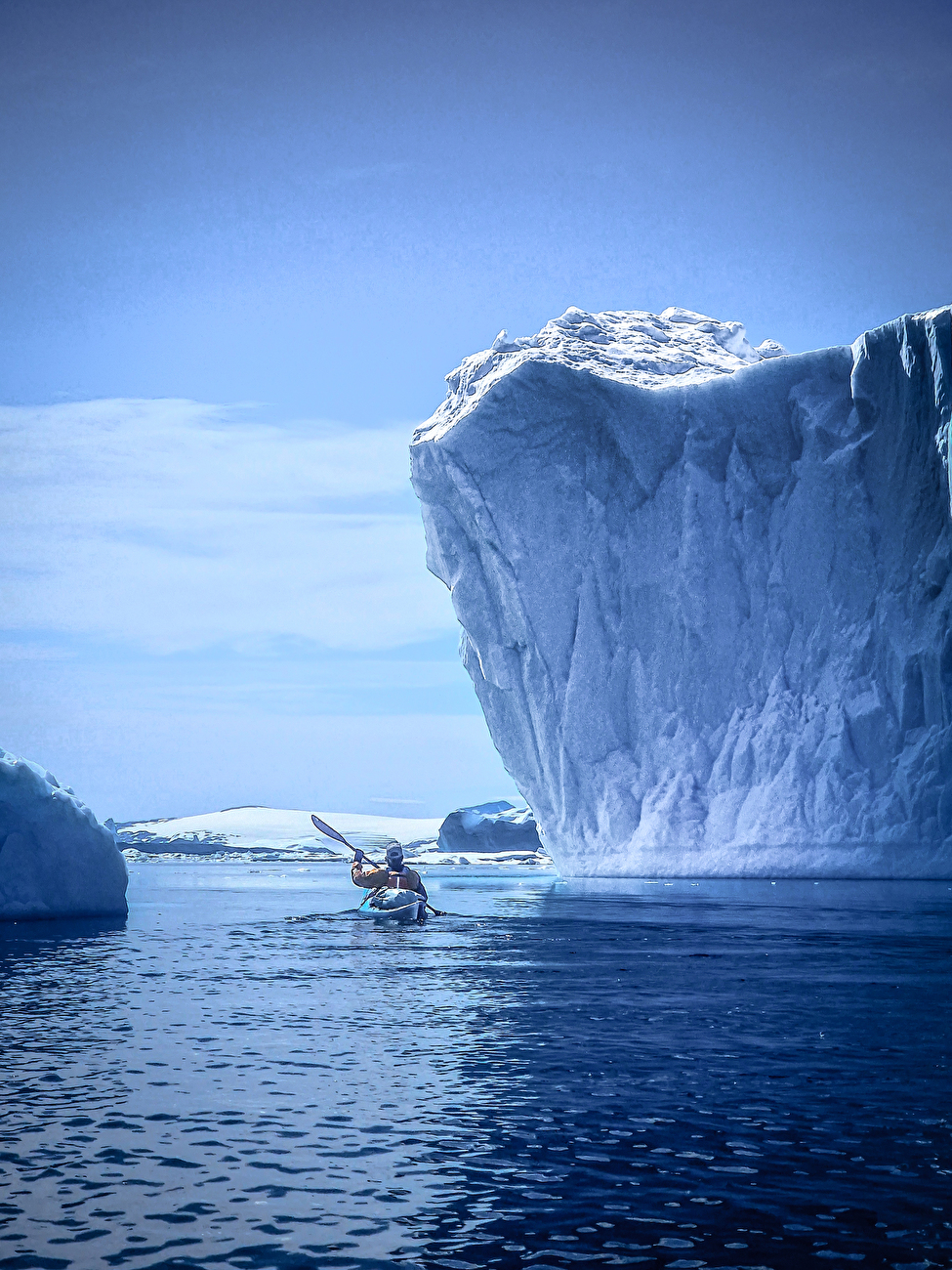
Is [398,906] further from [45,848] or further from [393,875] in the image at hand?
[45,848]

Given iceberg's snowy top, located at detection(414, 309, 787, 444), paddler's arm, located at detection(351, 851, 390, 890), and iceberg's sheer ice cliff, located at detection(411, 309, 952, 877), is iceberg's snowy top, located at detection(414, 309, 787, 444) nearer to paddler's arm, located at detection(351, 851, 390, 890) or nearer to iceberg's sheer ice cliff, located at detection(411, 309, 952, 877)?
iceberg's sheer ice cliff, located at detection(411, 309, 952, 877)

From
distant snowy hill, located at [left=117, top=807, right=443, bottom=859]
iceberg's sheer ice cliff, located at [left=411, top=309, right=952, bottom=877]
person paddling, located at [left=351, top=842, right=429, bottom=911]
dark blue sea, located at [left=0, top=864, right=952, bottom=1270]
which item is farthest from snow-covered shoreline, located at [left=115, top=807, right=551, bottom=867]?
dark blue sea, located at [left=0, top=864, right=952, bottom=1270]

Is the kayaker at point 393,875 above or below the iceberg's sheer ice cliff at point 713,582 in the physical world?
below

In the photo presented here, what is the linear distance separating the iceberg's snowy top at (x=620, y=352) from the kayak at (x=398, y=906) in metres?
21.3

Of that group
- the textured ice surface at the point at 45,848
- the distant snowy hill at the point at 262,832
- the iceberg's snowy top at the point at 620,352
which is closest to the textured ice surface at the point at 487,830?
the distant snowy hill at the point at 262,832

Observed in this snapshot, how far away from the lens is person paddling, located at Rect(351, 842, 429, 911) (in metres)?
31.5

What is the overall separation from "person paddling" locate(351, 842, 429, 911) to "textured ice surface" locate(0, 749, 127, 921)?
7515 mm

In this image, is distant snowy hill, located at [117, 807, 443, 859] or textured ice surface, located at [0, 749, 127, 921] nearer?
textured ice surface, located at [0, 749, 127, 921]

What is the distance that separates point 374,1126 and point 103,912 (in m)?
22.7

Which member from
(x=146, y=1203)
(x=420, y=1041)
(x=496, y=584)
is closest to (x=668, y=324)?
(x=496, y=584)

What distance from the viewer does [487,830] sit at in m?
91.5

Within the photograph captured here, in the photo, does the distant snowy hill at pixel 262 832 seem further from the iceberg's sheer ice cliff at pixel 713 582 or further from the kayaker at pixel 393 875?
the kayaker at pixel 393 875

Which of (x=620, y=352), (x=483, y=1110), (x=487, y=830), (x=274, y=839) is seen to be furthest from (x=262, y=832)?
(x=483, y=1110)

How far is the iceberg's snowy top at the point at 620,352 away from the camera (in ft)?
146
